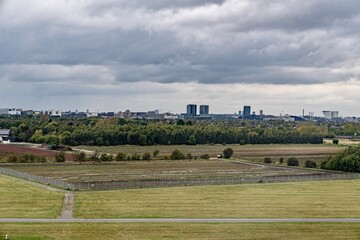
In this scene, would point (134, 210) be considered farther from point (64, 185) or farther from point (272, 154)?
point (272, 154)

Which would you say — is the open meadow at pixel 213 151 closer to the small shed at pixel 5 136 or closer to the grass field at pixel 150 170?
the grass field at pixel 150 170

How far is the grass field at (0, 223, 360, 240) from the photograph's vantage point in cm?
4206

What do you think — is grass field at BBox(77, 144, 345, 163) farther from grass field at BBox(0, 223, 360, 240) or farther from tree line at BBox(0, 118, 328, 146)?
grass field at BBox(0, 223, 360, 240)

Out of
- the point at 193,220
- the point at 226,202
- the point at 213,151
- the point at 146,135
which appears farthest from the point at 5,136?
the point at 193,220

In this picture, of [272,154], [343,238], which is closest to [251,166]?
[272,154]

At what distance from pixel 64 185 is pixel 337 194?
3109 cm

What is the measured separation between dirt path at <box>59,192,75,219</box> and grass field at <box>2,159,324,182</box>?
55.8 feet

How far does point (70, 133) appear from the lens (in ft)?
493

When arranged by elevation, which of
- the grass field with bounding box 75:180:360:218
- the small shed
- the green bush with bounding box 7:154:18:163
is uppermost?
the small shed

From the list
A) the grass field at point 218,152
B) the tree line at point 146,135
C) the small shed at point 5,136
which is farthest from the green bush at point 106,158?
the small shed at point 5,136

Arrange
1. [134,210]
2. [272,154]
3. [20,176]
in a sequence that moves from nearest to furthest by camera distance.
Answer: [134,210] < [20,176] < [272,154]

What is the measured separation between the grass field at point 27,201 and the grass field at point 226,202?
241 cm

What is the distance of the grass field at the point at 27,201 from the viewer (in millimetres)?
50531

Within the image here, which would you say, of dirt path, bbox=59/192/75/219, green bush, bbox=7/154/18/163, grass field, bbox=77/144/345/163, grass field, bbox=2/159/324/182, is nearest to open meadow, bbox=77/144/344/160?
grass field, bbox=77/144/345/163
